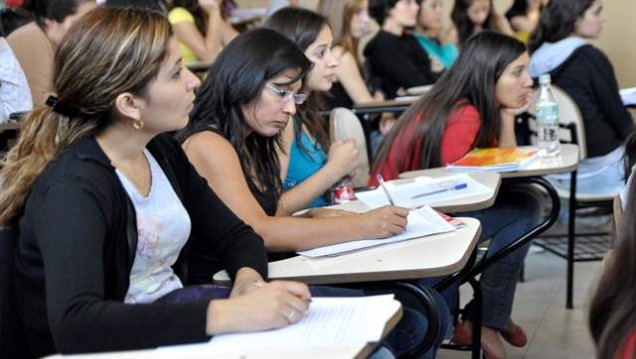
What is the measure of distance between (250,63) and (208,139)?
0.24 m

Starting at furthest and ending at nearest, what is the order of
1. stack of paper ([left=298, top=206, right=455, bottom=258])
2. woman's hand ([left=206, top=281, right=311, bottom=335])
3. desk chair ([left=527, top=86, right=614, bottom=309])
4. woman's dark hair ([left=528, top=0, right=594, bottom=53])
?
1. woman's dark hair ([left=528, top=0, right=594, bottom=53])
2. desk chair ([left=527, top=86, right=614, bottom=309])
3. stack of paper ([left=298, top=206, right=455, bottom=258])
4. woman's hand ([left=206, top=281, right=311, bottom=335])

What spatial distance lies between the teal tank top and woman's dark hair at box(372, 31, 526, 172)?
Answer: 431mm

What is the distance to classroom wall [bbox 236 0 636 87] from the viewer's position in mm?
7086

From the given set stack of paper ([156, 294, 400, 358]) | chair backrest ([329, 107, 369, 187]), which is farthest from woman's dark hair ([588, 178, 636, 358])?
chair backrest ([329, 107, 369, 187])

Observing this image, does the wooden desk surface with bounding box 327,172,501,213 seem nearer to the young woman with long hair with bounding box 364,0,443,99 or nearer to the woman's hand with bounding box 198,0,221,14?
the young woman with long hair with bounding box 364,0,443,99

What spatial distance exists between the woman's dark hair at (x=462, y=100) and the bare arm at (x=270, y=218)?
1.17m

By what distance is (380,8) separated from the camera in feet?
18.9

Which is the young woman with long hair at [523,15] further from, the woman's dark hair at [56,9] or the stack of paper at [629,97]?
the woman's dark hair at [56,9]

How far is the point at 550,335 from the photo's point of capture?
3488mm

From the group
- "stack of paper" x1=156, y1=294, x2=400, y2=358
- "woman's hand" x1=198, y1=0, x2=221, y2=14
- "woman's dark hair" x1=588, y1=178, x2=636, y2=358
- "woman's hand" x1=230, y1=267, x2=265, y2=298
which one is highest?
"woman's dark hair" x1=588, y1=178, x2=636, y2=358

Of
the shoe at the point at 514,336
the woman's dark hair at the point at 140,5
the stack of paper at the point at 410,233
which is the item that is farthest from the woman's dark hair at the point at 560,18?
the stack of paper at the point at 410,233

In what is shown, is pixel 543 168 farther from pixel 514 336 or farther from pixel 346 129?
pixel 346 129

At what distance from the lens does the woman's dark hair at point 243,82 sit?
2400 millimetres

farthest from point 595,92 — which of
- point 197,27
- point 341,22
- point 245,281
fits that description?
point 245,281
